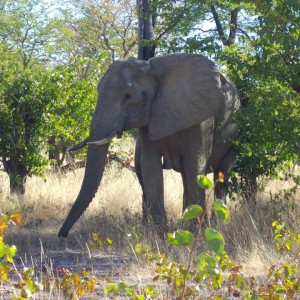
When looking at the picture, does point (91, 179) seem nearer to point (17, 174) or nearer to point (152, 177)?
point (152, 177)

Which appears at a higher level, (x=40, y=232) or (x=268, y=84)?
(x=268, y=84)

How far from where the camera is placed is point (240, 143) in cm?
1088

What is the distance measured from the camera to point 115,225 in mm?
9852

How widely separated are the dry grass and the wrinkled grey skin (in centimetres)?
44

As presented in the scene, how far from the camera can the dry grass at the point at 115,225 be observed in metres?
8.19

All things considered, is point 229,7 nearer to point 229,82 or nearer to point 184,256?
point 229,82

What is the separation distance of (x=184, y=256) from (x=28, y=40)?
24.4 metres

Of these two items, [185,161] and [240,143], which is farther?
[240,143]

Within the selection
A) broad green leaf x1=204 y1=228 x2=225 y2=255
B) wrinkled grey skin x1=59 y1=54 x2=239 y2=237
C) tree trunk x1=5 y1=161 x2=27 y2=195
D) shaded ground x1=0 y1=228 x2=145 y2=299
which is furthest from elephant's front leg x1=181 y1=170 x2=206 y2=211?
broad green leaf x1=204 y1=228 x2=225 y2=255

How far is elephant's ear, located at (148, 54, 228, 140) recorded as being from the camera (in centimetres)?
980

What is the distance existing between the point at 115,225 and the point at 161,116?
141cm

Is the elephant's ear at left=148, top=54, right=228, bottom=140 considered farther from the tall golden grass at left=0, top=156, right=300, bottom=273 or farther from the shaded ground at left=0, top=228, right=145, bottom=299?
the shaded ground at left=0, top=228, right=145, bottom=299

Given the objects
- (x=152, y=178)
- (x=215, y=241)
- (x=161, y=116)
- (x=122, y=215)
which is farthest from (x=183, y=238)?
(x=122, y=215)

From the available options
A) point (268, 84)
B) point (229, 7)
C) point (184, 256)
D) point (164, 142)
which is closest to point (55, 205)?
point (164, 142)
